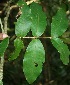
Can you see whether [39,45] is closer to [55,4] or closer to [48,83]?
[55,4]

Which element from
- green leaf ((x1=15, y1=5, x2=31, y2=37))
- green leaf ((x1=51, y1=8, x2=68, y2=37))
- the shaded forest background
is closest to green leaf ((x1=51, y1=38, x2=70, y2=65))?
green leaf ((x1=51, y1=8, x2=68, y2=37))

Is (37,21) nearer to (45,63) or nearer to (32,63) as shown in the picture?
(32,63)

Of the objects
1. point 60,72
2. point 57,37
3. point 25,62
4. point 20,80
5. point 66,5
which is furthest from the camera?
point 60,72

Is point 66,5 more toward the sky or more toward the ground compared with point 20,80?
more toward the sky

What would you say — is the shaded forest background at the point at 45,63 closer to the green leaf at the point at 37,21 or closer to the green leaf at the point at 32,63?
the green leaf at the point at 37,21

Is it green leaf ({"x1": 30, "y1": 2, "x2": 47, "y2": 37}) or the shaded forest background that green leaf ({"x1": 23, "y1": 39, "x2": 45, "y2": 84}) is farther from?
the shaded forest background

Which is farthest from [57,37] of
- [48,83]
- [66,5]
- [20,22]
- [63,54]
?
[48,83]

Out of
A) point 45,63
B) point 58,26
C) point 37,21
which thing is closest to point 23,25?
point 37,21

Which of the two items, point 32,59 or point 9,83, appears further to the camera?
point 9,83

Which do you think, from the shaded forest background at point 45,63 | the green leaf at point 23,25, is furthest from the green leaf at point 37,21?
the shaded forest background at point 45,63
